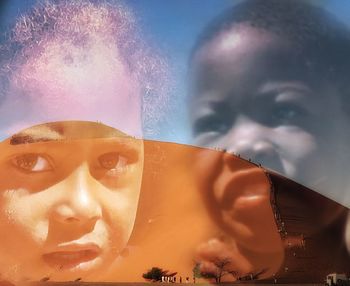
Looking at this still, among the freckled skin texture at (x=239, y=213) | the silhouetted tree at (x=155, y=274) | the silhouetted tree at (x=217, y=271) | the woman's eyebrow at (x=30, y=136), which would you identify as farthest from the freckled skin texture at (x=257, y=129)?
the woman's eyebrow at (x=30, y=136)

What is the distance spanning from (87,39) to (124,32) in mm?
438

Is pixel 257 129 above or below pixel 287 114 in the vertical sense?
below

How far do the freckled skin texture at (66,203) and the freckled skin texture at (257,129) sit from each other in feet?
3.23

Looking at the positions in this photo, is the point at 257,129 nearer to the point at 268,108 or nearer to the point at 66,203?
the point at 268,108

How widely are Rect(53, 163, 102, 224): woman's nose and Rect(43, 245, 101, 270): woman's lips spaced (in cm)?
30

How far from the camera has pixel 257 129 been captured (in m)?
5.59

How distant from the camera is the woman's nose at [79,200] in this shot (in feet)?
17.5

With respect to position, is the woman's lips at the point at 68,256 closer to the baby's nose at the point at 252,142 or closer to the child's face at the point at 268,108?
the child's face at the point at 268,108

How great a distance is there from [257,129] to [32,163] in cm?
261

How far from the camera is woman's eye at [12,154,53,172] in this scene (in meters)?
5.45

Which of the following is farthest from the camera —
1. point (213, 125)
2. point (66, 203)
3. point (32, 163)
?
point (213, 125)

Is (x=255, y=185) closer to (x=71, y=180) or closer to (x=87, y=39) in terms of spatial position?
(x=71, y=180)
